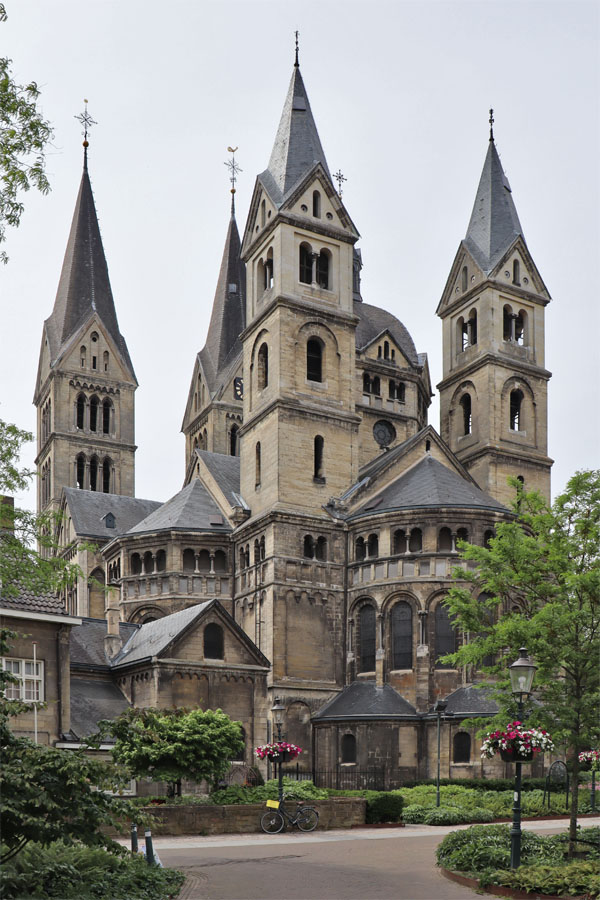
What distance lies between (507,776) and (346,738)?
24.8 feet

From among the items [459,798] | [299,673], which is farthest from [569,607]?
[299,673]

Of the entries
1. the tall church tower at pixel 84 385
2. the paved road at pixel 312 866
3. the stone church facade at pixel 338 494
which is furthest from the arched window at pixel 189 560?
the tall church tower at pixel 84 385

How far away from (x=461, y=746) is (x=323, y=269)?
90.1 feet

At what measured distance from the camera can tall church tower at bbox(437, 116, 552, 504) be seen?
6341cm

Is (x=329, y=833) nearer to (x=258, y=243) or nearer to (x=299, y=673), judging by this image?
(x=299, y=673)

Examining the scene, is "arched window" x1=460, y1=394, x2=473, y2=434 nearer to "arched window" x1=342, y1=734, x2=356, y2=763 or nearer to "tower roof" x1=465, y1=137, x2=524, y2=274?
"tower roof" x1=465, y1=137, x2=524, y2=274

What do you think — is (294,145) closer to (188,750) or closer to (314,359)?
(314,359)

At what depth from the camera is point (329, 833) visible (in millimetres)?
30250

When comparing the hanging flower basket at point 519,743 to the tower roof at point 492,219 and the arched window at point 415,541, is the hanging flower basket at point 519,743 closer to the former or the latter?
the arched window at point 415,541

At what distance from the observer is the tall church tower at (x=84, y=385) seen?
87438mm

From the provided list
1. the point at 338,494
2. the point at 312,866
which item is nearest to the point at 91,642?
the point at 338,494

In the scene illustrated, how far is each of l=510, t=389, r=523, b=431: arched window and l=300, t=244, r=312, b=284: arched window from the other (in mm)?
15040

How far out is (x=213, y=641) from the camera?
43.5 metres

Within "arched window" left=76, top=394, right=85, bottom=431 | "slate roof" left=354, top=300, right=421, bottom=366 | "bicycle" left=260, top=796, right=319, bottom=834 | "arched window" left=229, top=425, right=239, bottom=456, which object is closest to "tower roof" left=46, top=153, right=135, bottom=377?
"arched window" left=76, top=394, right=85, bottom=431
